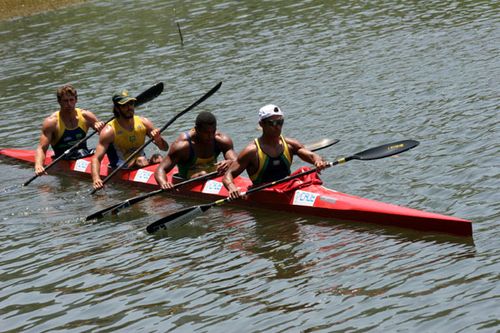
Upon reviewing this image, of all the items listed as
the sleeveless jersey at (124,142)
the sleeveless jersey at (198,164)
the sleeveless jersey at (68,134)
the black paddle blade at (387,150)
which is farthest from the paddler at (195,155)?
the sleeveless jersey at (68,134)

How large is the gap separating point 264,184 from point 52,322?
4068 millimetres

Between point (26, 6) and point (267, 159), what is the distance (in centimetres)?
2871

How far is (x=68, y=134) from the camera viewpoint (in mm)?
17359

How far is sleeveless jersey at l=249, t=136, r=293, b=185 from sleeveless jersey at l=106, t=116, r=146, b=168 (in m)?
3.33

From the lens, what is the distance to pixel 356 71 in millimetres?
21766

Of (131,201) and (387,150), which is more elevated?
(387,150)

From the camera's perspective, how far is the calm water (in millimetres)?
9750

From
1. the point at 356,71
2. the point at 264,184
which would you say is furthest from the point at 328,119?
the point at 264,184

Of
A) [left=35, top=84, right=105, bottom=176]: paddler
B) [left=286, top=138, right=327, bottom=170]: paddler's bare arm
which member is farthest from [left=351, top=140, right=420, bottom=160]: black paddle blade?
[left=35, top=84, right=105, bottom=176]: paddler

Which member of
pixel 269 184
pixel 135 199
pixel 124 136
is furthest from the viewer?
pixel 124 136

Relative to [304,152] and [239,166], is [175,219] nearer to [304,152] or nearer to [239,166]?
[239,166]

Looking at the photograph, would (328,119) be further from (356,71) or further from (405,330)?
(405,330)

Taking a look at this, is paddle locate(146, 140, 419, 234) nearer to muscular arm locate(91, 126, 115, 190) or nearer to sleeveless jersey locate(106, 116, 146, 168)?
muscular arm locate(91, 126, 115, 190)

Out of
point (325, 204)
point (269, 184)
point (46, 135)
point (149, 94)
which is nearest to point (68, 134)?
point (46, 135)
